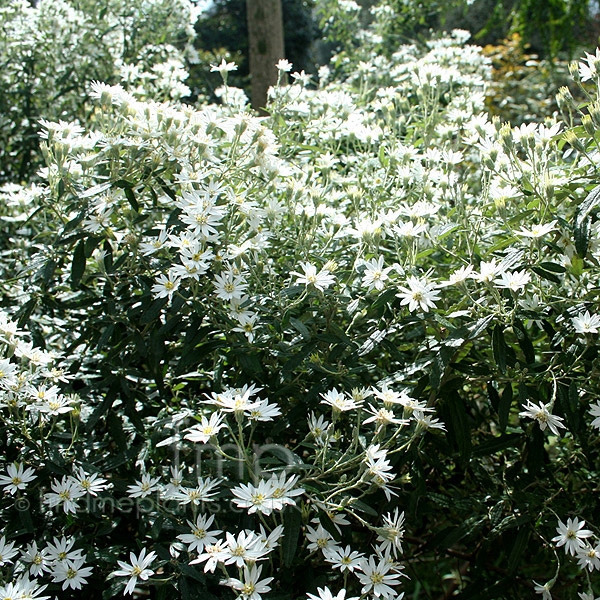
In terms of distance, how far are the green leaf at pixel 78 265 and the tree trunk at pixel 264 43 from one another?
317 cm

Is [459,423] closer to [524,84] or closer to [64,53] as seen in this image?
[64,53]

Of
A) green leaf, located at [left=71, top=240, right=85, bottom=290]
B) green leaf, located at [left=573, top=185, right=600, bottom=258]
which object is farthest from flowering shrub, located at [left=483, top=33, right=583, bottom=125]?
green leaf, located at [left=71, top=240, right=85, bottom=290]

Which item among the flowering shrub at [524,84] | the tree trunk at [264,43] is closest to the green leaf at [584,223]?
the tree trunk at [264,43]

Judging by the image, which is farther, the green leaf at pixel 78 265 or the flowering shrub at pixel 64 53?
the flowering shrub at pixel 64 53

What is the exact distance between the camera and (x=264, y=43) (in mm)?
5000

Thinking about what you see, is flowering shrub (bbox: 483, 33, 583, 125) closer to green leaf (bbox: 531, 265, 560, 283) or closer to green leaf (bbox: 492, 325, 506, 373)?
green leaf (bbox: 531, 265, 560, 283)

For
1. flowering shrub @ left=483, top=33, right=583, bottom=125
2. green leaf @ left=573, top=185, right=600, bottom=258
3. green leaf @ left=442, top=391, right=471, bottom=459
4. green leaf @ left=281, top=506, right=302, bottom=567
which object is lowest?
green leaf @ left=281, top=506, right=302, bottom=567

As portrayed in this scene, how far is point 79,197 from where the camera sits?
201cm

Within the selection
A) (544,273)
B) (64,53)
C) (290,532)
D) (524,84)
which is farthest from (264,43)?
(524,84)

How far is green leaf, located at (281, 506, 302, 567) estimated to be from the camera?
1561mm

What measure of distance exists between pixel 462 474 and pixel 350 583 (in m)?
0.85

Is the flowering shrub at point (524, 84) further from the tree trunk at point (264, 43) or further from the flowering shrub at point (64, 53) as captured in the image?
the flowering shrub at point (64, 53)

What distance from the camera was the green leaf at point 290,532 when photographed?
1561mm

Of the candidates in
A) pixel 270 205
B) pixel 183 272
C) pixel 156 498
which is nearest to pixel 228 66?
pixel 270 205
